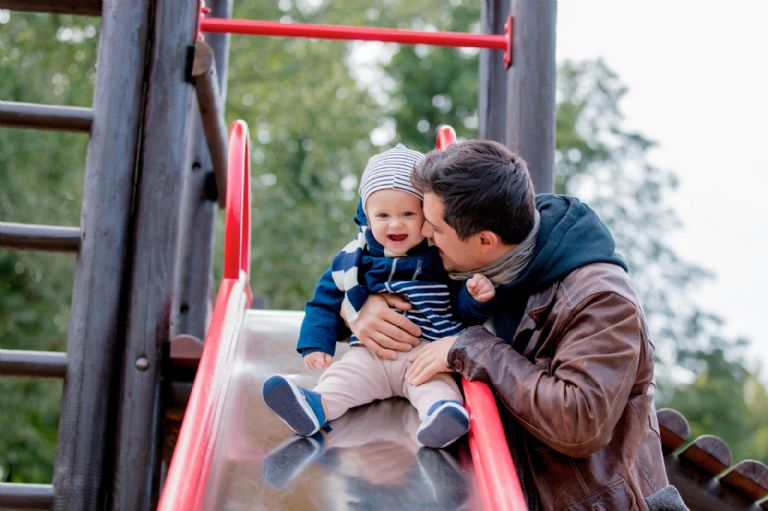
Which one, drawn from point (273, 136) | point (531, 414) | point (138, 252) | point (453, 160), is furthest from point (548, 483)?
point (273, 136)

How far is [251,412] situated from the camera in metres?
2.65

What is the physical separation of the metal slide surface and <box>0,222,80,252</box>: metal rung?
73 centimetres

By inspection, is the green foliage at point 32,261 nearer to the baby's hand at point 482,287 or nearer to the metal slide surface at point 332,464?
the metal slide surface at point 332,464

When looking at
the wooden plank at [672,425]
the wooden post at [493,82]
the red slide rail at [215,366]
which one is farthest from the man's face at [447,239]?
the wooden post at [493,82]

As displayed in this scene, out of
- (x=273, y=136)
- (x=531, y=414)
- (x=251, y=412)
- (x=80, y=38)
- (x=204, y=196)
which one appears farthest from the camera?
(x=273, y=136)

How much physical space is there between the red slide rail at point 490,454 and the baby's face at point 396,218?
383 mm

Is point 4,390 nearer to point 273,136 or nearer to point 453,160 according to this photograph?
point 273,136

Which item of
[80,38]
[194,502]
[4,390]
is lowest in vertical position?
[4,390]

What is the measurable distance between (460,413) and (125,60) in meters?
1.68

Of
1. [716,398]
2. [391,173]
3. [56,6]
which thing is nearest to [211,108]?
[56,6]

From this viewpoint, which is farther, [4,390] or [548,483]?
[4,390]

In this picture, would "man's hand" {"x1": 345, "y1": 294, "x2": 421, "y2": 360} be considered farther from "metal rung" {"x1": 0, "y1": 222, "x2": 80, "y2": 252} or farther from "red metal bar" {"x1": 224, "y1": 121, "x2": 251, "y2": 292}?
"metal rung" {"x1": 0, "y1": 222, "x2": 80, "y2": 252}

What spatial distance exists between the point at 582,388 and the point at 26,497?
1769mm

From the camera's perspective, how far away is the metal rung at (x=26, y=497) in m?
3.01
